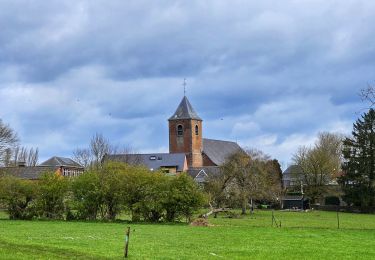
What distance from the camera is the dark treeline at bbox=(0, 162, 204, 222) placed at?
45500 millimetres

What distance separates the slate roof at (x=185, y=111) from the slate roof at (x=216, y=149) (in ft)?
27.1

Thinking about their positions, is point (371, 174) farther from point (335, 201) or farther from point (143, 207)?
point (143, 207)

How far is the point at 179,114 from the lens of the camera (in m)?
141

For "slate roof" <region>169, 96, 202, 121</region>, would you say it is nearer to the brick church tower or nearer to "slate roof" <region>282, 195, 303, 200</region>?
the brick church tower

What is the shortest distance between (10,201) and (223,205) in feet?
90.5

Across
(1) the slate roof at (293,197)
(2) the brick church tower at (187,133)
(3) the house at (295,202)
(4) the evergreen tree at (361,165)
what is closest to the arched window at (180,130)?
(2) the brick church tower at (187,133)

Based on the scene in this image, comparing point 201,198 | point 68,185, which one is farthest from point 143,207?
point 68,185

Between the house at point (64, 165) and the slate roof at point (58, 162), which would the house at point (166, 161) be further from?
the house at point (64, 165)

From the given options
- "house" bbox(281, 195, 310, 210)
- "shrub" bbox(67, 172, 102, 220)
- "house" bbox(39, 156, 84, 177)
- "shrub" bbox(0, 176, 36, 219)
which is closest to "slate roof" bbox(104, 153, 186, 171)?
"house" bbox(39, 156, 84, 177)

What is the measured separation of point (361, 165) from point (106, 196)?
50776 millimetres

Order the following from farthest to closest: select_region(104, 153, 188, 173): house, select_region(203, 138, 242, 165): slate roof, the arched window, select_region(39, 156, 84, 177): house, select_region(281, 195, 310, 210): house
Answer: select_region(203, 138, 242, 165): slate roof < the arched window < select_region(104, 153, 188, 173): house < select_region(39, 156, 84, 177): house < select_region(281, 195, 310, 210): house

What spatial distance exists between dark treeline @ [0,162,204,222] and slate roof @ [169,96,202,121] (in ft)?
295

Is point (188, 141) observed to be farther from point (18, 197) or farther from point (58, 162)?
point (18, 197)

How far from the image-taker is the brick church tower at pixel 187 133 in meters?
138
